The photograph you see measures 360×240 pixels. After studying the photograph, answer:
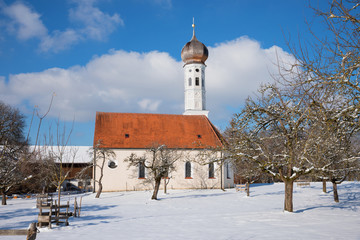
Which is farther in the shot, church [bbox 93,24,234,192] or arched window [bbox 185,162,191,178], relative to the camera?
arched window [bbox 185,162,191,178]

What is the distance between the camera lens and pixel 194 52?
1628 inches

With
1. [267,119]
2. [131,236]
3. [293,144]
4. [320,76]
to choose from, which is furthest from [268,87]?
[131,236]

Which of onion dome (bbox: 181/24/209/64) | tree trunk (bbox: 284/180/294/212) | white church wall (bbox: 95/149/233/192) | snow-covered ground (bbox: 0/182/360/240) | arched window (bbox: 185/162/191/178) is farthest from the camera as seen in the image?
onion dome (bbox: 181/24/209/64)

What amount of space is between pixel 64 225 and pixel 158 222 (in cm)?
410

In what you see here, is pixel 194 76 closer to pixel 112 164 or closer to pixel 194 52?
pixel 194 52

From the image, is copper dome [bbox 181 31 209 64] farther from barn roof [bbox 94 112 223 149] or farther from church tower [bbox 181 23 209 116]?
barn roof [bbox 94 112 223 149]

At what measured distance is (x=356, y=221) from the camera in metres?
12.7

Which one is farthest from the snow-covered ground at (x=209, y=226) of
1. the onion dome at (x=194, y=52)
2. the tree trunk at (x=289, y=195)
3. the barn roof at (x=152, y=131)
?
the onion dome at (x=194, y=52)

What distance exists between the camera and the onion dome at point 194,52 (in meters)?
41.4

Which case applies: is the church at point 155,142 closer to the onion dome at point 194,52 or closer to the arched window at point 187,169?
the arched window at point 187,169

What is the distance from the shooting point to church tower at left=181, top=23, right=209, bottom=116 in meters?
40.3

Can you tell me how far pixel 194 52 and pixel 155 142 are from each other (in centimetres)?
1586

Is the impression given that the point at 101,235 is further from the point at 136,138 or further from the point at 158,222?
the point at 136,138

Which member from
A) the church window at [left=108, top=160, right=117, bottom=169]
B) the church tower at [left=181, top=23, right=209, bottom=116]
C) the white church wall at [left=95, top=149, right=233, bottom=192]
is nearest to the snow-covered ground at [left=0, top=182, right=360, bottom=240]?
the white church wall at [left=95, top=149, right=233, bottom=192]
